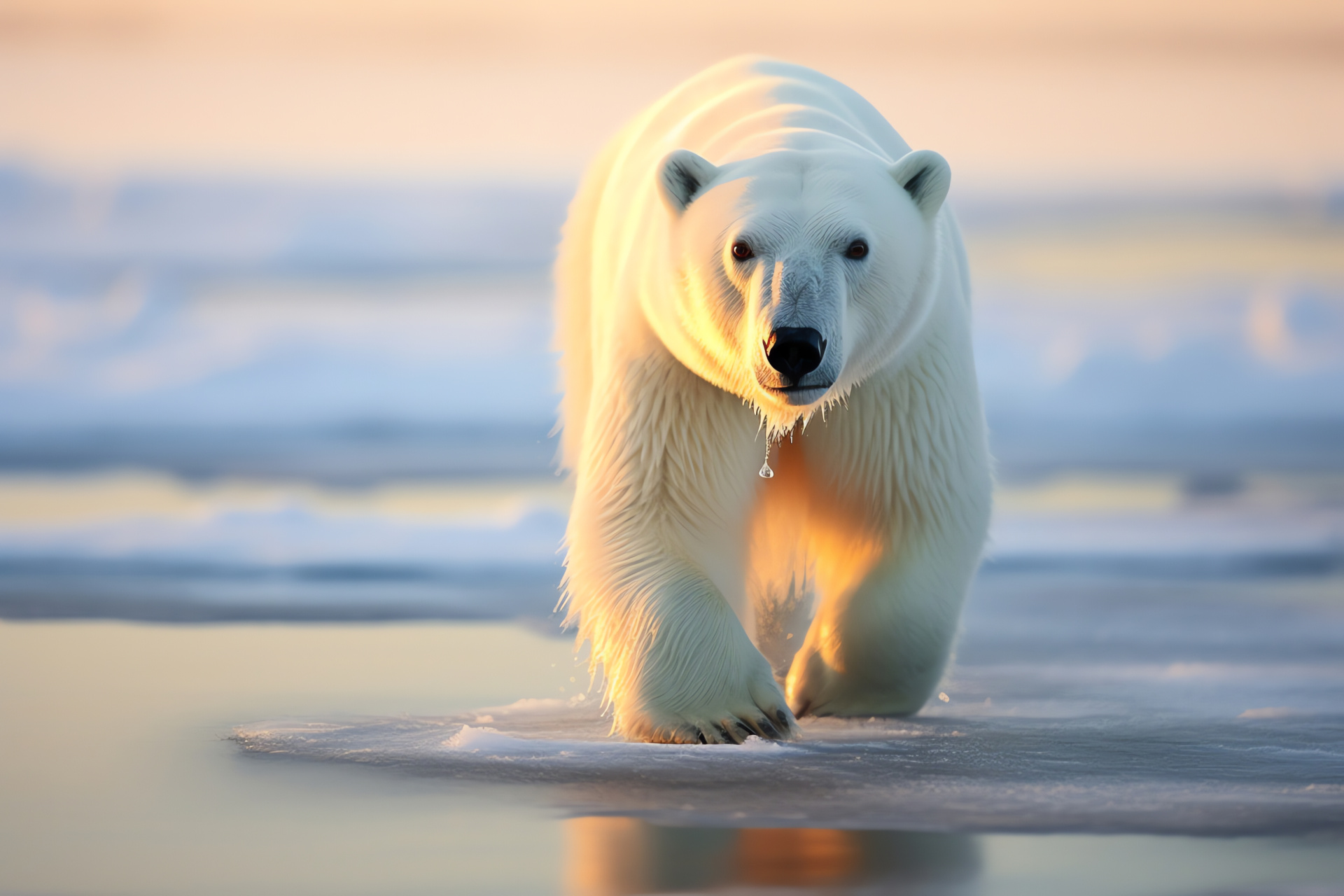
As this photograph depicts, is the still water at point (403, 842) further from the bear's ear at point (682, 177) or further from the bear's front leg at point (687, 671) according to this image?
the bear's ear at point (682, 177)

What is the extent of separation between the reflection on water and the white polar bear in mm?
1012

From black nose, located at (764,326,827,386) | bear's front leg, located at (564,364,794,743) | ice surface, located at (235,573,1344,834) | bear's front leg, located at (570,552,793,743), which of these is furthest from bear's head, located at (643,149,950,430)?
ice surface, located at (235,573,1344,834)

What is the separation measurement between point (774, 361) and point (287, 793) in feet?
4.43

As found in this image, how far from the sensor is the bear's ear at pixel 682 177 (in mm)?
4191

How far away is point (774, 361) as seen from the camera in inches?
149

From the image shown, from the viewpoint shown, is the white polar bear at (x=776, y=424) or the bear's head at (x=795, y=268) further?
the white polar bear at (x=776, y=424)

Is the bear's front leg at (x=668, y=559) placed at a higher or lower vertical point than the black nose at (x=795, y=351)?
lower

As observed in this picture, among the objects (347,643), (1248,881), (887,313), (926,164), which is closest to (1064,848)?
(1248,881)

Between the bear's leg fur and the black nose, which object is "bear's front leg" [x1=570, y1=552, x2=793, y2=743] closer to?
the bear's leg fur

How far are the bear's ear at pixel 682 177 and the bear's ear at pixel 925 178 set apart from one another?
17.6 inches

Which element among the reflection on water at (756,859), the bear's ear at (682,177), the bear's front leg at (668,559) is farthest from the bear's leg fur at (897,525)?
the reflection on water at (756,859)

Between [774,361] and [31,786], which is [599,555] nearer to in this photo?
[774,361]

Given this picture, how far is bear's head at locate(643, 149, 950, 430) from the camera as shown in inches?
152

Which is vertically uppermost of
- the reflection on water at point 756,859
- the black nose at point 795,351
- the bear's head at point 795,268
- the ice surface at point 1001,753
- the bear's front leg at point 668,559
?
the bear's head at point 795,268
